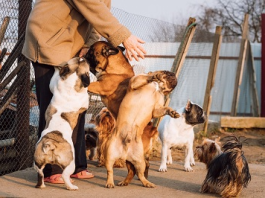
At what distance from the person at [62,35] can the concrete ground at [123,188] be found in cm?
32

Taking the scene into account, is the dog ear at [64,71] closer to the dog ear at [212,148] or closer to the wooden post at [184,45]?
the dog ear at [212,148]

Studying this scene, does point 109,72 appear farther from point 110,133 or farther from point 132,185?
point 132,185

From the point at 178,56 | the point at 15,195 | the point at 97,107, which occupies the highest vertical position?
the point at 178,56

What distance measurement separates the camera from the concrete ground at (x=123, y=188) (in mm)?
5570

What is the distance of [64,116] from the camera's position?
5.66 m

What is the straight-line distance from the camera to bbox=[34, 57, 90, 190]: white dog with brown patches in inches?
217

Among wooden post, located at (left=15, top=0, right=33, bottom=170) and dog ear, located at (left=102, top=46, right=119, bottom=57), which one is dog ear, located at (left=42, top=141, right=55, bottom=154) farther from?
wooden post, located at (left=15, top=0, right=33, bottom=170)

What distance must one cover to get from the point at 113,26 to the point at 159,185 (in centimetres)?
171

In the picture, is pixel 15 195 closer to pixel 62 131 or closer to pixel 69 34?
pixel 62 131

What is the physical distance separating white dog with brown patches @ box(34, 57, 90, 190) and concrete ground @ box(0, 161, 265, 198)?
0.20 metres

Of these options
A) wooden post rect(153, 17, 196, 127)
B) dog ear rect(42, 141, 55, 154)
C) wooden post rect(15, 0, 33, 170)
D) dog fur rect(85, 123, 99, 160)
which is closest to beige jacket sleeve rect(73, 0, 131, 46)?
dog ear rect(42, 141, 55, 154)

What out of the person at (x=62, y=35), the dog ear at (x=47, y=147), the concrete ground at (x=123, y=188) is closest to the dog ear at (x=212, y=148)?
the concrete ground at (x=123, y=188)

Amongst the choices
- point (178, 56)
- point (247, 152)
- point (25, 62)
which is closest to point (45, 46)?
point (25, 62)

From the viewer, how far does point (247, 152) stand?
10734 mm
